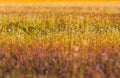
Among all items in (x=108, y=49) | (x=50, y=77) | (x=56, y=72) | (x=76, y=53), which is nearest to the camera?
(x=50, y=77)

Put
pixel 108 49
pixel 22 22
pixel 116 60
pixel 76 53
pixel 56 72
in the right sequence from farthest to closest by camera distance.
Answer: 1. pixel 22 22
2. pixel 108 49
3. pixel 76 53
4. pixel 116 60
5. pixel 56 72

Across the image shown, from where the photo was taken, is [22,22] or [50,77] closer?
[50,77]

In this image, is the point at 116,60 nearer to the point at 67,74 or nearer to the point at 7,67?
the point at 67,74

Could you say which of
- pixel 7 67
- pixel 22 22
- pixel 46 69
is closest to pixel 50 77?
pixel 46 69

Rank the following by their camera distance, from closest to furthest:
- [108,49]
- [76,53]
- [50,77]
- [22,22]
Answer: [50,77] → [76,53] → [108,49] → [22,22]

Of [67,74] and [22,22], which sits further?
[22,22]

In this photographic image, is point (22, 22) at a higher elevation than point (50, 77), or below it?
below

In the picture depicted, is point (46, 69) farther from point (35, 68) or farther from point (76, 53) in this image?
point (76, 53)

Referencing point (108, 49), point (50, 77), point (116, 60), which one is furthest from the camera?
point (108, 49)

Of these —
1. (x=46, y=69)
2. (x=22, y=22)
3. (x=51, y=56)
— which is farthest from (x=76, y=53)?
(x=22, y=22)
